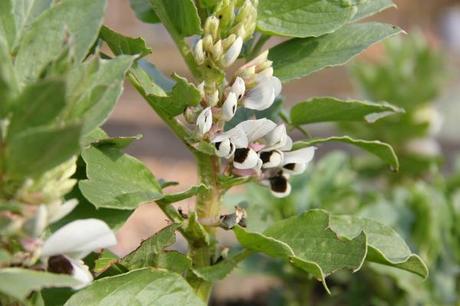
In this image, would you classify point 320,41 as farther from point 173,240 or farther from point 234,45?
point 173,240

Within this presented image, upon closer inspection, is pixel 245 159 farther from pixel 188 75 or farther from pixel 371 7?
pixel 188 75

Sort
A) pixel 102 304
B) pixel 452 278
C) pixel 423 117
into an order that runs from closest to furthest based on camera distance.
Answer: pixel 102 304, pixel 452 278, pixel 423 117

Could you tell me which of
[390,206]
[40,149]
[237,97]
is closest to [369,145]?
[237,97]

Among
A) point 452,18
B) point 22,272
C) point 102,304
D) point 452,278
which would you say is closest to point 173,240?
point 102,304

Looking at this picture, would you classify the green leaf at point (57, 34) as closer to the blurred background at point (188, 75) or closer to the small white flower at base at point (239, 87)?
the small white flower at base at point (239, 87)

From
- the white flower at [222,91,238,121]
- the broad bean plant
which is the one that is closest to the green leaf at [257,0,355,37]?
the broad bean plant

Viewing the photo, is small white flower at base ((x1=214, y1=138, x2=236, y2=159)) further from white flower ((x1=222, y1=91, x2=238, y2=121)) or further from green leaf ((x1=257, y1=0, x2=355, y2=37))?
green leaf ((x1=257, y1=0, x2=355, y2=37))
